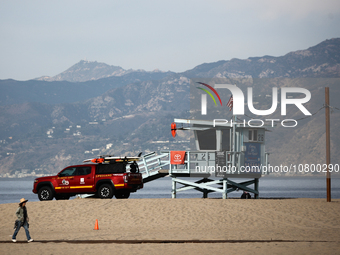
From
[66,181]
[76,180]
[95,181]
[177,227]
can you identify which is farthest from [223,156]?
[66,181]

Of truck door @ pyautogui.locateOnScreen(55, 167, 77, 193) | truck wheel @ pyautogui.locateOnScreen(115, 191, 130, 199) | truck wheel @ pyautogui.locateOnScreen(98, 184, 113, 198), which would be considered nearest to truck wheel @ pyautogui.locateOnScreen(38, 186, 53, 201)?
truck door @ pyautogui.locateOnScreen(55, 167, 77, 193)

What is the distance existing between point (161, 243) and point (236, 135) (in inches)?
531

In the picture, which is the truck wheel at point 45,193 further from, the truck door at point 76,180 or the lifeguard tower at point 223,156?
the lifeguard tower at point 223,156

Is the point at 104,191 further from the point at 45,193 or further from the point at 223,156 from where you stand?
the point at 223,156

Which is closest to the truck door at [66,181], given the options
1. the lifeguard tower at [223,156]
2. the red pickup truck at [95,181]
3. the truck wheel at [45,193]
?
the red pickup truck at [95,181]

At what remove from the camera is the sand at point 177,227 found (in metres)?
16.5

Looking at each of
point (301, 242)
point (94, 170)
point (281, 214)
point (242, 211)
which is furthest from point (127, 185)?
point (301, 242)

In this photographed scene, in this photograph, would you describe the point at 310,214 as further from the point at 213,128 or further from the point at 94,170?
the point at 94,170

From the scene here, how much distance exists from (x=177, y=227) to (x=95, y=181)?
286 inches

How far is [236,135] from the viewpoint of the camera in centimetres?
2967

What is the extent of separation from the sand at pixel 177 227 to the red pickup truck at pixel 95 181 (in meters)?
0.89

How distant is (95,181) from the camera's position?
27234 mm

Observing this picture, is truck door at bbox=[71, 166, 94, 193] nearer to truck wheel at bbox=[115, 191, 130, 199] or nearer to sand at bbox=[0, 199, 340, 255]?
sand at bbox=[0, 199, 340, 255]

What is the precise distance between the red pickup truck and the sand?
89 centimetres
